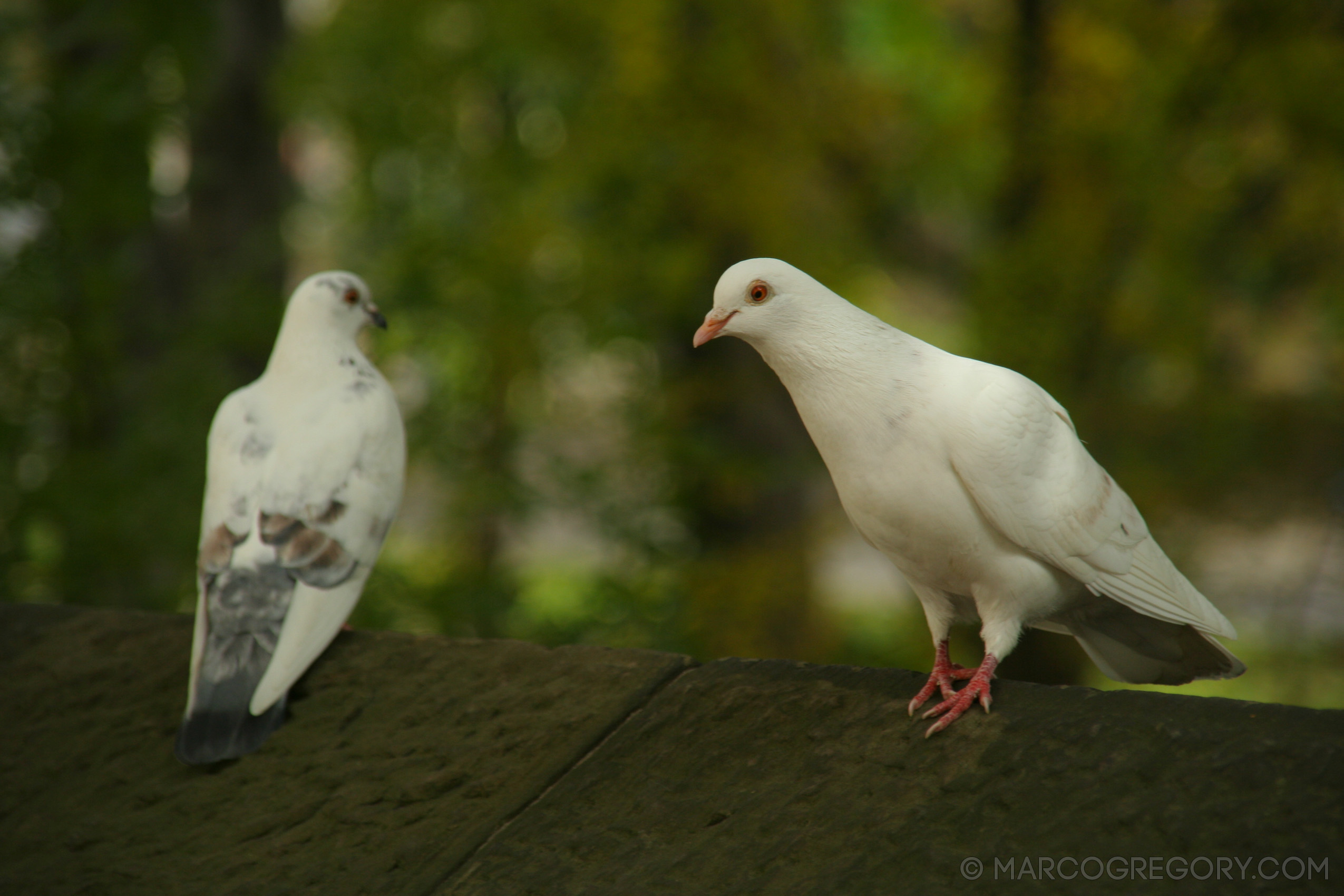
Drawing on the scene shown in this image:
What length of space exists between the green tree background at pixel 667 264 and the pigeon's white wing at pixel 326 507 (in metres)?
1.71

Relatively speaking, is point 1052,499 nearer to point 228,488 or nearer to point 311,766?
point 311,766

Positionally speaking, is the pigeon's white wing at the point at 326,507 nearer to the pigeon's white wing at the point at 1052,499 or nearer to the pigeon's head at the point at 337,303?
the pigeon's head at the point at 337,303

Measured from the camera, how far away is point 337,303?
285 centimetres

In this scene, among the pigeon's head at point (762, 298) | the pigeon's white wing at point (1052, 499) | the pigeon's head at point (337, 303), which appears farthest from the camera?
the pigeon's head at point (337, 303)

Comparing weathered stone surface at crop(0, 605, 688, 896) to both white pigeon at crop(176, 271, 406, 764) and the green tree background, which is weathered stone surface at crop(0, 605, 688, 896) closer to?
white pigeon at crop(176, 271, 406, 764)

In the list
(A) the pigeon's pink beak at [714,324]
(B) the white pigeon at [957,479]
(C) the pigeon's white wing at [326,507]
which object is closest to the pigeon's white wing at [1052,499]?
(B) the white pigeon at [957,479]

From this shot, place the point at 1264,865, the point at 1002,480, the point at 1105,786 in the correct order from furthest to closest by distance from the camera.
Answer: the point at 1002,480
the point at 1105,786
the point at 1264,865

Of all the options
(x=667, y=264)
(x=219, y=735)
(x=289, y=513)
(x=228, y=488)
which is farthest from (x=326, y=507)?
(x=667, y=264)

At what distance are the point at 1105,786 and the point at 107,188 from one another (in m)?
4.10

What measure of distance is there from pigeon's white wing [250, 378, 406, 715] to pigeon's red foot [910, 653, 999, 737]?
132 centimetres

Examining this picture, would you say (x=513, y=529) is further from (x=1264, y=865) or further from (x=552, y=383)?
(x=1264, y=865)

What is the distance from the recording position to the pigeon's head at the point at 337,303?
9.23 ft

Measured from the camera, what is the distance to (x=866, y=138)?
490 centimetres

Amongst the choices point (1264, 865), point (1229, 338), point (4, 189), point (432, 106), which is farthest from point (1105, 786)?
point (432, 106)
